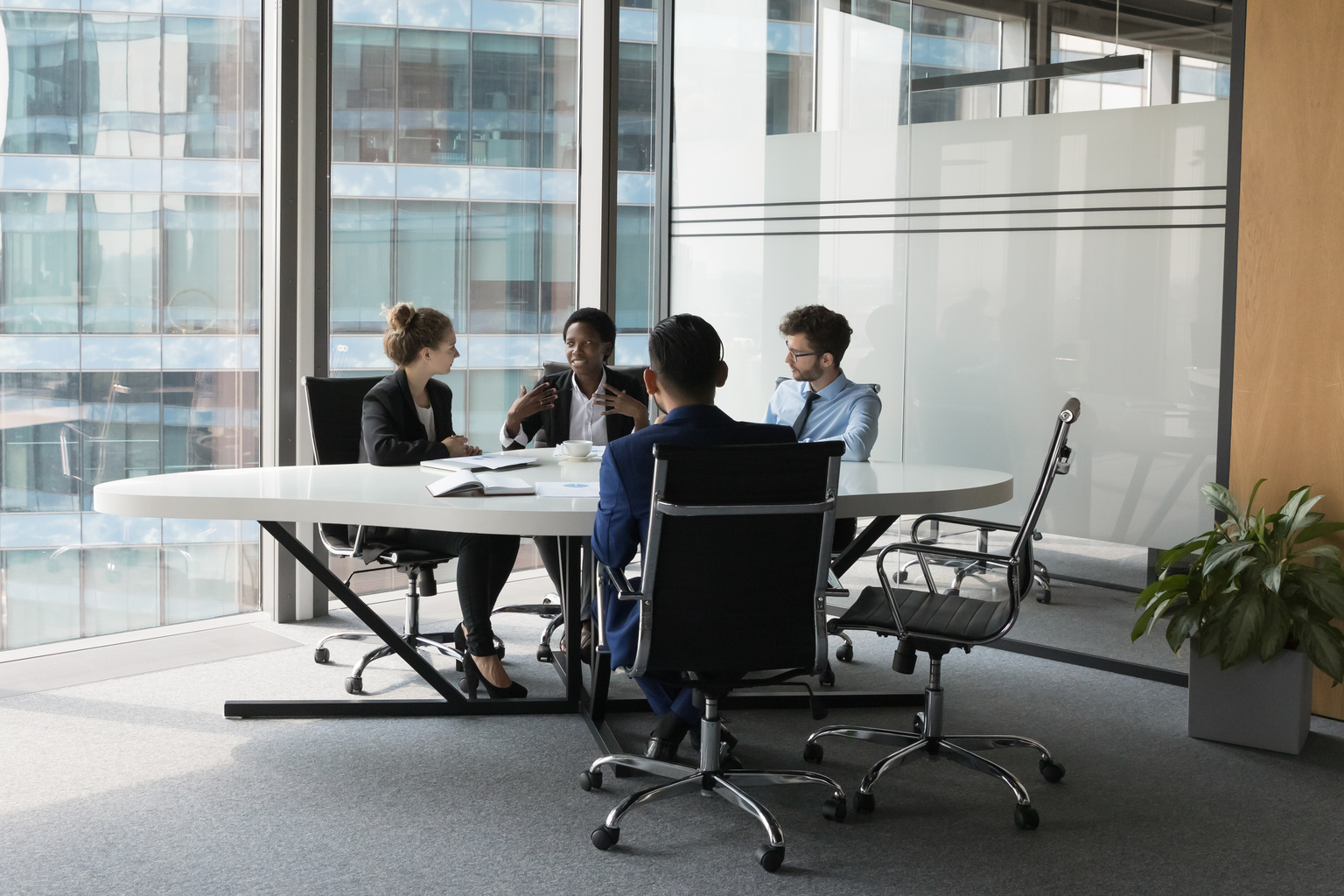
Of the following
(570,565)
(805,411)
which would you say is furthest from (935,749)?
(805,411)

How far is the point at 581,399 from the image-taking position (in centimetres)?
441

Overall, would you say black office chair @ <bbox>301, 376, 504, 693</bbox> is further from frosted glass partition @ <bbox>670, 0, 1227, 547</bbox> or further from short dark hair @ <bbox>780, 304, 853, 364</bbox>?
frosted glass partition @ <bbox>670, 0, 1227, 547</bbox>

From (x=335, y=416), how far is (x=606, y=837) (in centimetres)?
199

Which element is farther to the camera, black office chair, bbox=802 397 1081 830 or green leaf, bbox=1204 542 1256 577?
green leaf, bbox=1204 542 1256 577

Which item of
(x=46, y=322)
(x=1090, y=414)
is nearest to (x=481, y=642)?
(x=46, y=322)

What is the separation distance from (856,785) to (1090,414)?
186cm

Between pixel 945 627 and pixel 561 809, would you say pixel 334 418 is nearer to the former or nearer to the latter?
pixel 561 809

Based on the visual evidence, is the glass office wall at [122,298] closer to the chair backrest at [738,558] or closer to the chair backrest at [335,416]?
the chair backrest at [335,416]

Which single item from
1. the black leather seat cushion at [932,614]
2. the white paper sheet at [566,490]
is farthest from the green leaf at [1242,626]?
the white paper sheet at [566,490]

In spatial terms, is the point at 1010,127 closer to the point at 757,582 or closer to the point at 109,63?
the point at 757,582

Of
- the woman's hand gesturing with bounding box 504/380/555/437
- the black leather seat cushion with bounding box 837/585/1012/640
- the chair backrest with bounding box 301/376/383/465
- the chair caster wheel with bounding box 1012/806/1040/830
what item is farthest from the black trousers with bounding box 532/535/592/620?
the chair caster wheel with bounding box 1012/806/1040/830

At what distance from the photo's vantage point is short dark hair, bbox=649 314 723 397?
2744 mm

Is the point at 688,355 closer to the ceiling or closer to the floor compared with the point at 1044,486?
closer to the ceiling

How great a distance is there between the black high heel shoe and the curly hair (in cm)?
103
